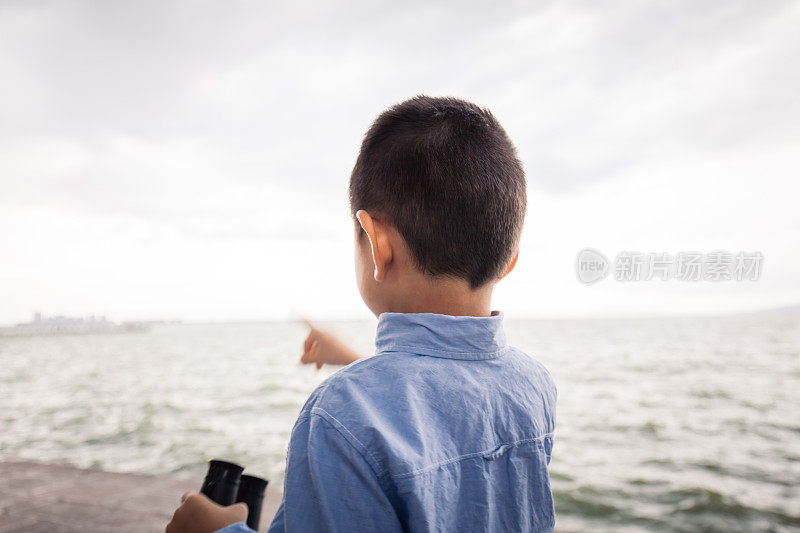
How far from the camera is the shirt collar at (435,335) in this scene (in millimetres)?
831

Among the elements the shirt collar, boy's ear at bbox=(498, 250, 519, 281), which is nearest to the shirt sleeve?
the shirt collar

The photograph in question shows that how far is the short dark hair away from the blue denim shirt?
11 centimetres

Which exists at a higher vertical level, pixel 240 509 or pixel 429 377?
pixel 429 377

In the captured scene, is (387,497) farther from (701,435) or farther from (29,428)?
(29,428)

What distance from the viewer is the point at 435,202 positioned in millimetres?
839

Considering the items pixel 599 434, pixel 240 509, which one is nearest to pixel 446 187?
pixel 240 509

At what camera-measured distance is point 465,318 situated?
2.80 feet

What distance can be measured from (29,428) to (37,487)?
28.7 ft

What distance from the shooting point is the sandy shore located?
3.12 meters

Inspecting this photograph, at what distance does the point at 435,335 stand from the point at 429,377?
76 mm

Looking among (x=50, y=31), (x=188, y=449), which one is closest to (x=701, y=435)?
(x=188, y=449)

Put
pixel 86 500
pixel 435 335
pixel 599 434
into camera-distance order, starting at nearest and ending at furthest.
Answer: pixel 435 335 < pixel 86 500 < pixel 599 434

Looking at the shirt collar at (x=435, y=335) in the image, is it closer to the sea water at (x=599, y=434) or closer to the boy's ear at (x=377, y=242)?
the boy's ear at (x=377, y=242)

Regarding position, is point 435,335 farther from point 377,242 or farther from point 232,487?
point 232,487
